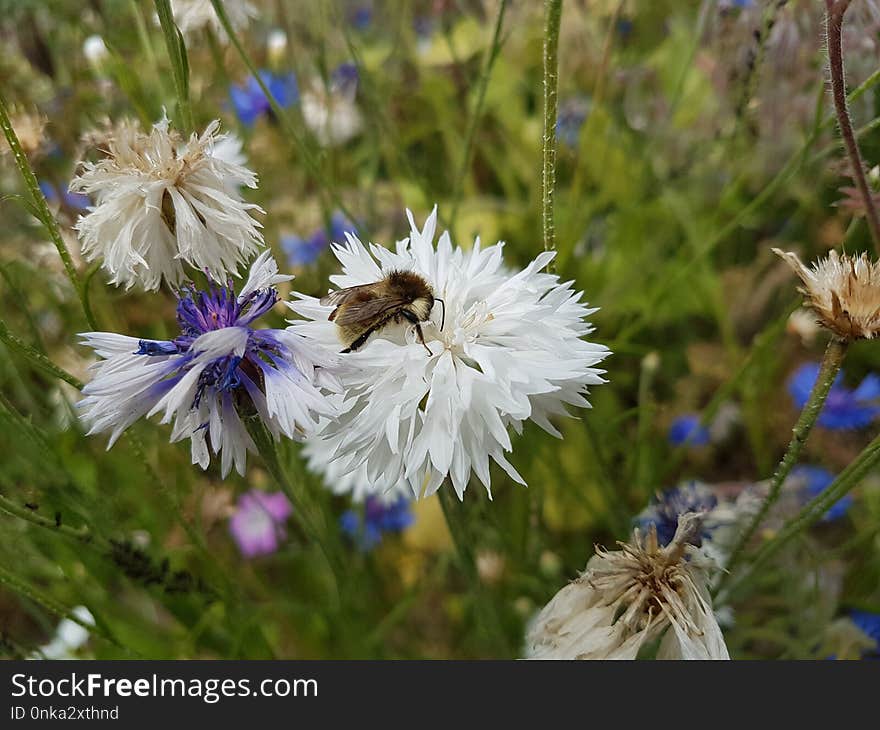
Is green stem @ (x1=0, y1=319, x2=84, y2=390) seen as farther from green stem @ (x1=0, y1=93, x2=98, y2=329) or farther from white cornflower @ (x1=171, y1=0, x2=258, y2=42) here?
white cornflower @ (x1=171, y1=0, x2=258, y2=42)

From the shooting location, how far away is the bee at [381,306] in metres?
0.44

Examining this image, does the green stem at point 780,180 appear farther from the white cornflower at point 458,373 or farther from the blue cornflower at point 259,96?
the blue cornflower at point 259,96

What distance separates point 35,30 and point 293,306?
604 millimetres

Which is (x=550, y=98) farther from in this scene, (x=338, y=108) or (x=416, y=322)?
(x=338, y=108)

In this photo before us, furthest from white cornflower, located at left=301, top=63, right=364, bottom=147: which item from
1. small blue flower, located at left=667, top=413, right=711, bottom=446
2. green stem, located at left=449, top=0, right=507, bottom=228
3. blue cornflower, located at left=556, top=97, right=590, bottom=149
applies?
small blue flower, located at left=667, top=413, right=711, bottom=446

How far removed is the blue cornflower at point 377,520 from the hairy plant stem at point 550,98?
52 centimetres

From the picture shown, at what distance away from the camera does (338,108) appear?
1.20 m

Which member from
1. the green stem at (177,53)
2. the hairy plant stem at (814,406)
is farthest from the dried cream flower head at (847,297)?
the green stem at (177,53)

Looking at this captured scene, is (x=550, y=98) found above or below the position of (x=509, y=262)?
below

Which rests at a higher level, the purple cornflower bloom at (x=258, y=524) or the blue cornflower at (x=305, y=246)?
the blue cornflower at (x=305, y=246)

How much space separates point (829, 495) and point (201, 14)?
23.6 inches

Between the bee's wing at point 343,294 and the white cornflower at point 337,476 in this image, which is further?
the white cornflower at point 337,476


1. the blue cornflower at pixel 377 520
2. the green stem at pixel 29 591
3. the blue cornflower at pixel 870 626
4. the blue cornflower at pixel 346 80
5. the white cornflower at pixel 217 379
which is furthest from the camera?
the blue cornflower at pixel 346 80

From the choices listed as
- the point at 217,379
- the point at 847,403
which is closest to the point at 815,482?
the point at 847,403
